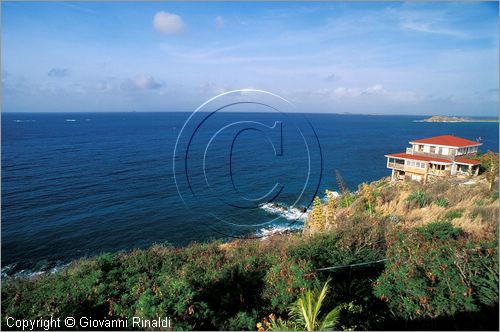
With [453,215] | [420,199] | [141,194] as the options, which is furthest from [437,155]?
[141,194]

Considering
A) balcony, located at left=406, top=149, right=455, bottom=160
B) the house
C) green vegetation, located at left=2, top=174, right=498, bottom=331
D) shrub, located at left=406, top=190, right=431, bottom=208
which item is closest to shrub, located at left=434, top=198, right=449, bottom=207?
shrub, located at left=406, top=190, right=431, bottom=208

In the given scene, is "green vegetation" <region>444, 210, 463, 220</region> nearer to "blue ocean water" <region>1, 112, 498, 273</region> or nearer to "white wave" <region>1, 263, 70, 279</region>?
"blue ocean water" <region>1, 112, 498, 273</region>

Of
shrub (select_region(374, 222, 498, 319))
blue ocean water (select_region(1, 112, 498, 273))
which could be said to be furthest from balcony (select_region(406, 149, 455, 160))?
shrub (select_region(374, 222, 498, 319))

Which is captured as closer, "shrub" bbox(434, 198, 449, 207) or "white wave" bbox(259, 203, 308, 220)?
"shrub" bbox(434, 198, 449, 207)

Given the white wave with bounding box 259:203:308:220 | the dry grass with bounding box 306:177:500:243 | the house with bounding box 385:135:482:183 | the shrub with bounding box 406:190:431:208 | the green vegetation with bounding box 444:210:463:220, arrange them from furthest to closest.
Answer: the house with bounding box 385:135:482:183, the white wave with bounding box 259:203:308:220, the shrub with bounding box 406:190:431:208, the green vegetation with bounding box 444:210:463:220, the dry grass with bounding box 306:177:500:243

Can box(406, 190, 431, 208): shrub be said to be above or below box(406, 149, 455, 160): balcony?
below

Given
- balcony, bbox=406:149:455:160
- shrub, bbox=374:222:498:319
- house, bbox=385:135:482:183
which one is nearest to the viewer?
shrub, bbox=374:222:498:319

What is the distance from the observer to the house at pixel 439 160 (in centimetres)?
2920

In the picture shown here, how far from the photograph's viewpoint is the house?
29.2 m

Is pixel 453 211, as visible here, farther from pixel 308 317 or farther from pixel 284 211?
pixel 284 211

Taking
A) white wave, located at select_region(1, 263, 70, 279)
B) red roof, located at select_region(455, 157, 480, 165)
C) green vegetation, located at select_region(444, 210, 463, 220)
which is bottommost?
white wave, located at select_region(1, 263, 70, 279)

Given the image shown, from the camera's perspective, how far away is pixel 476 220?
9.20m

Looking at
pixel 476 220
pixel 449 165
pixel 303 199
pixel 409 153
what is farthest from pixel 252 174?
pixel 476 220

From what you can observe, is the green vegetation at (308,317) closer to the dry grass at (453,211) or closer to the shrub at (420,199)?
the dry grass at (453,211)
